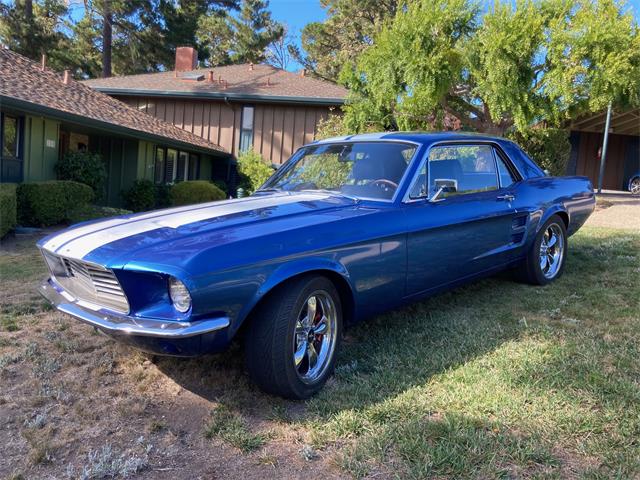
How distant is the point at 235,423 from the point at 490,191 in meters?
3.00

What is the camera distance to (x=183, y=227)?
115 inches

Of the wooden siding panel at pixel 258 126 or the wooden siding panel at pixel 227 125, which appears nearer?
the wooden siding panel at pixel 258 126

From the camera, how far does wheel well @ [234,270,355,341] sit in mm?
2730

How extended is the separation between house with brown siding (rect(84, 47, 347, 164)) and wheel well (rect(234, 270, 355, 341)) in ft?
50.6

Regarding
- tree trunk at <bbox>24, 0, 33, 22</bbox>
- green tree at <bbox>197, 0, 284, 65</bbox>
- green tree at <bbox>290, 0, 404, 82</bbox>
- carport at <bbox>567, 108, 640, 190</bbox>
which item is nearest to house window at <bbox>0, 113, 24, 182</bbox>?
tree trunk at <bbox>24, 0, 33, 22</bbox>

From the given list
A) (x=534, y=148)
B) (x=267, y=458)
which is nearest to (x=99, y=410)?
(x=267, y=458)

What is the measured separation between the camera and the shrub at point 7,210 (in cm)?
778

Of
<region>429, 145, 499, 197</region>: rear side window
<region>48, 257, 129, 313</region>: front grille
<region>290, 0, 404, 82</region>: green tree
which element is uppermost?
<region>290, 0, 404, 82</region>: green tree

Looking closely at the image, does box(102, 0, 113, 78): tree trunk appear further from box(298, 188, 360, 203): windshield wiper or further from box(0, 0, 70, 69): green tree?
box(298, 188, 360, 203): windshield wiper

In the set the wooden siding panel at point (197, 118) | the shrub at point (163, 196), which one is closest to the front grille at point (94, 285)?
the shrub at point (163, 196)

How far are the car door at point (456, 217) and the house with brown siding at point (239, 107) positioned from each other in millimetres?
13953

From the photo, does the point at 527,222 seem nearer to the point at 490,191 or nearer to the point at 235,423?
the point at 490,191

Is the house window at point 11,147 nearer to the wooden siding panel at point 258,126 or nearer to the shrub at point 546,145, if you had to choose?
the wooden siding panel at point 258,126

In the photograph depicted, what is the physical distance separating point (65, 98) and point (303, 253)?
38.6ft
